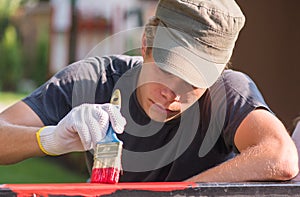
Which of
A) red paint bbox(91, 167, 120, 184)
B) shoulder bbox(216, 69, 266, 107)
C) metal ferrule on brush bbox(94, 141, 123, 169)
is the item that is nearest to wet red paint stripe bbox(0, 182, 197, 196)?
red paint bbox(91, 167, 120, 184)

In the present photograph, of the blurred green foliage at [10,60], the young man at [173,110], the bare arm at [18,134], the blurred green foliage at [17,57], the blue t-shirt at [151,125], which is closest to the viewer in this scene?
the young man at [173,110]

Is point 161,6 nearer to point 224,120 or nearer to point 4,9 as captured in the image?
point 224,120

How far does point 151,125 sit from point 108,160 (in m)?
0.72

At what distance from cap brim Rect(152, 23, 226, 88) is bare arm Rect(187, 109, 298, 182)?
21 cm

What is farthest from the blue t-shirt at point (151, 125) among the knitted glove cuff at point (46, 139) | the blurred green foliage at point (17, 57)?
the blurred green foliage at point (17, 57)

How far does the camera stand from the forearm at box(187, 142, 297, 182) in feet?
6.00

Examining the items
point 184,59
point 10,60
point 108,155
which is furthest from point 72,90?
point 10,60

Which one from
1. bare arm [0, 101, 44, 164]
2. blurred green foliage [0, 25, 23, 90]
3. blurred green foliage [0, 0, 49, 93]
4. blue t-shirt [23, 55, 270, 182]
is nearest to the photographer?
bare arm [0, 101, 44, 164]

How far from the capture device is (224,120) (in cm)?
222

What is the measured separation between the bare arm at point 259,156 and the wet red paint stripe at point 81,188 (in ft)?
1.36

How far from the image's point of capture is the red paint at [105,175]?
1.53 meters

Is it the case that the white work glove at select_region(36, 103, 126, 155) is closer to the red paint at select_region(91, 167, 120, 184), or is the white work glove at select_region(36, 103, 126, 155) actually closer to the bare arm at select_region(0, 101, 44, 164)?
the bare arm at select_region(0, 101, 44, 164)

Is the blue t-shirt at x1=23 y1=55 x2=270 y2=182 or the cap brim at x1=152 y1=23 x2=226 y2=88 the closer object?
the cap brim at x1=152 y1=23 x2=226 y2=88

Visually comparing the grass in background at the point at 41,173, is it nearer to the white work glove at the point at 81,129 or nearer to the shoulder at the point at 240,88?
the shoulder at the point at 240,88
